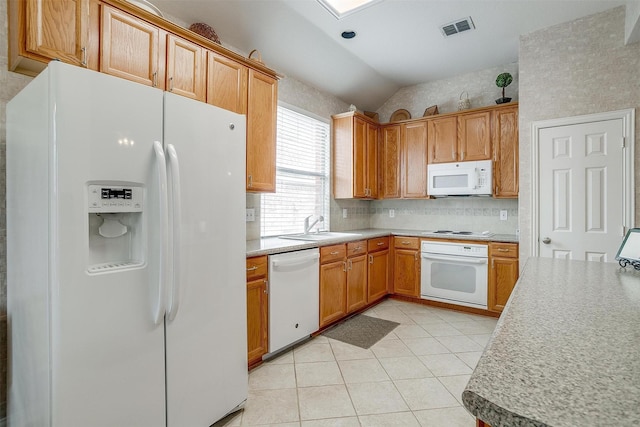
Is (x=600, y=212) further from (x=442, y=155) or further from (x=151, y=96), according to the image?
(x=151, y=96)

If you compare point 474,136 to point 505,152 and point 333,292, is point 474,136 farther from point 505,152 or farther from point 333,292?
point 333,292

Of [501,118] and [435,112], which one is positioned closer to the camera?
[501,118]

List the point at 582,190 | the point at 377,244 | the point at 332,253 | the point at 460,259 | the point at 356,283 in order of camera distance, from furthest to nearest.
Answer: the point at 377,244
the point at 460,259
the point at 356,283
the point at 332,253
the point at 582,190

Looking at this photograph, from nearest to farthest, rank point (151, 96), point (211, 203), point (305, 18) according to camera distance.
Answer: point (151, 96)
point (211, 203)
point (305, 18)

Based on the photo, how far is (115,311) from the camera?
4.29ft

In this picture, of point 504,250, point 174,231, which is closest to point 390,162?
point 504,250

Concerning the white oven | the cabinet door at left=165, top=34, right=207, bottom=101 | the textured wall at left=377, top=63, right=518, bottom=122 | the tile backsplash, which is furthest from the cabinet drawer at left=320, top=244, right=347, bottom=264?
the textured wall at left=377, top=63, right=518, bottom=122

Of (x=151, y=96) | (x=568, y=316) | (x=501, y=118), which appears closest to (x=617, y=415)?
(x=568, y=316)

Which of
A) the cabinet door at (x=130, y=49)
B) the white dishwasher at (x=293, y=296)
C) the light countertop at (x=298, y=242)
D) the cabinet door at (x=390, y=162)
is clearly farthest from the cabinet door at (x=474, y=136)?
the cabinet door at (x=130, y=49)

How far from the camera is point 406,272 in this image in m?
4.01

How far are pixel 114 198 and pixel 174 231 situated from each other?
0.91 feet

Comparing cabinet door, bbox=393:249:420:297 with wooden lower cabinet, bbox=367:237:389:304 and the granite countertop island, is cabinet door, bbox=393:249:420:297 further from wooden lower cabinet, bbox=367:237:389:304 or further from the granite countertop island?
the granite countertop island

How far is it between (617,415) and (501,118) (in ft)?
12.5

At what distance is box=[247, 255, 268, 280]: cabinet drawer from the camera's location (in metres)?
2.28
